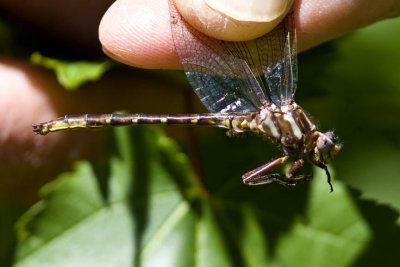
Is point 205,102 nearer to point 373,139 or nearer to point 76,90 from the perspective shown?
point 76,90

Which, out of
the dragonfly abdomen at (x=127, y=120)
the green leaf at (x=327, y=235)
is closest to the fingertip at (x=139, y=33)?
the dragonfly abdomen at (x=127, y=120)

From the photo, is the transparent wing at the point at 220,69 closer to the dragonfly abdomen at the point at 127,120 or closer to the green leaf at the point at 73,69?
the dragonfly abdomen at the point at 127,120

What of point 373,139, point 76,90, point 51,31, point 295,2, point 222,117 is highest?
point 51,31

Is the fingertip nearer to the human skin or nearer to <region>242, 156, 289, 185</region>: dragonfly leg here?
the human skin

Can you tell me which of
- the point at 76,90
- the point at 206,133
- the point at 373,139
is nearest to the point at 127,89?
the point at 76,90

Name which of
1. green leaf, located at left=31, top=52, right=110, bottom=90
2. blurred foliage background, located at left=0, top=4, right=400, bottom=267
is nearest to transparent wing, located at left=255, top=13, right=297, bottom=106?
blurred foliage background, located at left=0, top=4, right=400, bottom=267

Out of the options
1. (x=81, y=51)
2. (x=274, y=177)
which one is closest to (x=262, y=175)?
(x=274, y=177)

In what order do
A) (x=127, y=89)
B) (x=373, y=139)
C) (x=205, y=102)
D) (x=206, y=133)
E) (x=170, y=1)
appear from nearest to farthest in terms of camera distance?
1. (x=170, y=1)
2. (x=205, y=102)
3. (x=206, y=133)
4. (x=127, y=89)
5. (x=373, y=139)

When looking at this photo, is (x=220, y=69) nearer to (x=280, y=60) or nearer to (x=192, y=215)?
(x=280, y=60)
